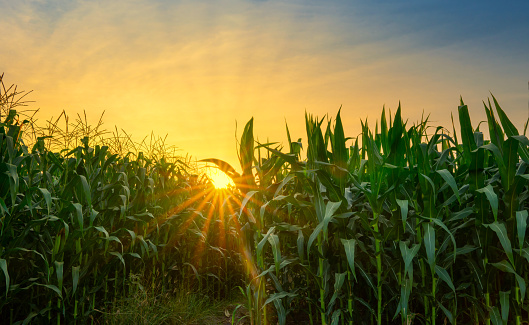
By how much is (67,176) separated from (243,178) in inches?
67.2

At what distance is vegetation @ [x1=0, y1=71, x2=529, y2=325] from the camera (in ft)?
9.37

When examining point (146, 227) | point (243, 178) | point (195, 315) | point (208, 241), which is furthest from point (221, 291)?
point (243, 178)

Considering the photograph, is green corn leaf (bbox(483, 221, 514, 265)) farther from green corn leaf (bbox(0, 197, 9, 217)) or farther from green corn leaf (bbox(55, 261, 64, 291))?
green corn leaf (bbox(0, 197, 9, 217))

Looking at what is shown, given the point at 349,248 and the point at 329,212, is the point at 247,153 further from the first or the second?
the point at 349,248

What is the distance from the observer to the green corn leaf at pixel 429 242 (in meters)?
2.66

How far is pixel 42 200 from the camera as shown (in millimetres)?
3777

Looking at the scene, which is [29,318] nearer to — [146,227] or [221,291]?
[146,227]

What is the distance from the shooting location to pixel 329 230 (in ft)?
10.2

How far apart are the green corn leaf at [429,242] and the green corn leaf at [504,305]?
22.4 inches

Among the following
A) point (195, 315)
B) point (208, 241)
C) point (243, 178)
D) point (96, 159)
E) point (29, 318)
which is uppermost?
point (96, 159)

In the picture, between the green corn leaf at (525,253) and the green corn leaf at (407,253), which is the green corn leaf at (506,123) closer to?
the green corn leaf at (525,253)

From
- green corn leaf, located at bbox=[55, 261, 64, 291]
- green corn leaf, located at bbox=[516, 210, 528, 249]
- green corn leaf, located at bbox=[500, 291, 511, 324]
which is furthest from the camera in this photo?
green corn leaf, located at bbox=[55, 261, 64, 291]

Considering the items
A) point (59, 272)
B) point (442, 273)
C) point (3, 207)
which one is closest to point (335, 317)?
point (442, 273)

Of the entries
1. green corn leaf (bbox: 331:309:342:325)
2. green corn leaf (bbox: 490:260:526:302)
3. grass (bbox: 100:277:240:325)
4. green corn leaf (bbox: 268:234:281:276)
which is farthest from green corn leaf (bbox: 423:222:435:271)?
grass (bbox: 100:277:240:325)
